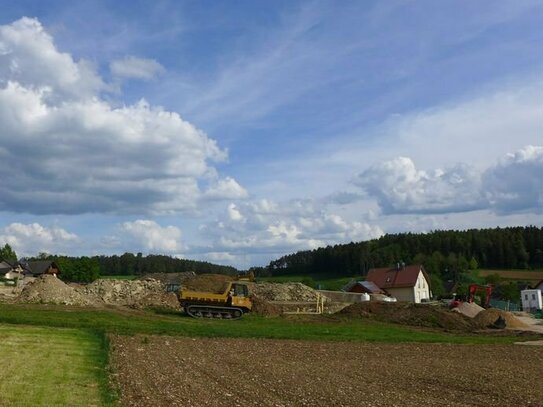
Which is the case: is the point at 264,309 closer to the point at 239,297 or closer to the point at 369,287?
the point at 239,297

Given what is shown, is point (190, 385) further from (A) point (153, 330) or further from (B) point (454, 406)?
(A) point (153, 330)

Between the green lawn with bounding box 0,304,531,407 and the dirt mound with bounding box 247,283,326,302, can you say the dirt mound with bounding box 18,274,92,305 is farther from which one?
the dirt mound with bounding box 247,283,326,302

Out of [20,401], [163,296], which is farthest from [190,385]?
[163,296]

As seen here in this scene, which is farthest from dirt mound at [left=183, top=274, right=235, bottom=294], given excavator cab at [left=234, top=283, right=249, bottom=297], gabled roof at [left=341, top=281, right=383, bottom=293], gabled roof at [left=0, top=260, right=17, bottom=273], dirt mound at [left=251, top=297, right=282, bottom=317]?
gabled roof at [left=0, top=260, right=17, bottom=273]

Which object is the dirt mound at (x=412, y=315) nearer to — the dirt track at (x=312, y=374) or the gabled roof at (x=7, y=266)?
the dirt track at (x=312, y=374)

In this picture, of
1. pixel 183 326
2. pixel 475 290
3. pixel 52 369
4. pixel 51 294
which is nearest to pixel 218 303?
pixel 183 326

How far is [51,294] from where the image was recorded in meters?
43.3

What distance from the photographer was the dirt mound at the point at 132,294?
46.6m

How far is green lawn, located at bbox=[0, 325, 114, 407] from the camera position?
40.3 feet

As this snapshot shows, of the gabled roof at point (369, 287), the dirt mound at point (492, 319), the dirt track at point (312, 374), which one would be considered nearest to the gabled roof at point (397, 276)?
the gabled roof at point (369, 287)

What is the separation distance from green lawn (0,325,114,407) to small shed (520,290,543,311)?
81.5m

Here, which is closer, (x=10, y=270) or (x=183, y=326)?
(x=183, y=326)

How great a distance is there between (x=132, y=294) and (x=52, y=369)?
36206 millimetres

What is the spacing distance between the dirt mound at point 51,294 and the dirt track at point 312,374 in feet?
61.9
